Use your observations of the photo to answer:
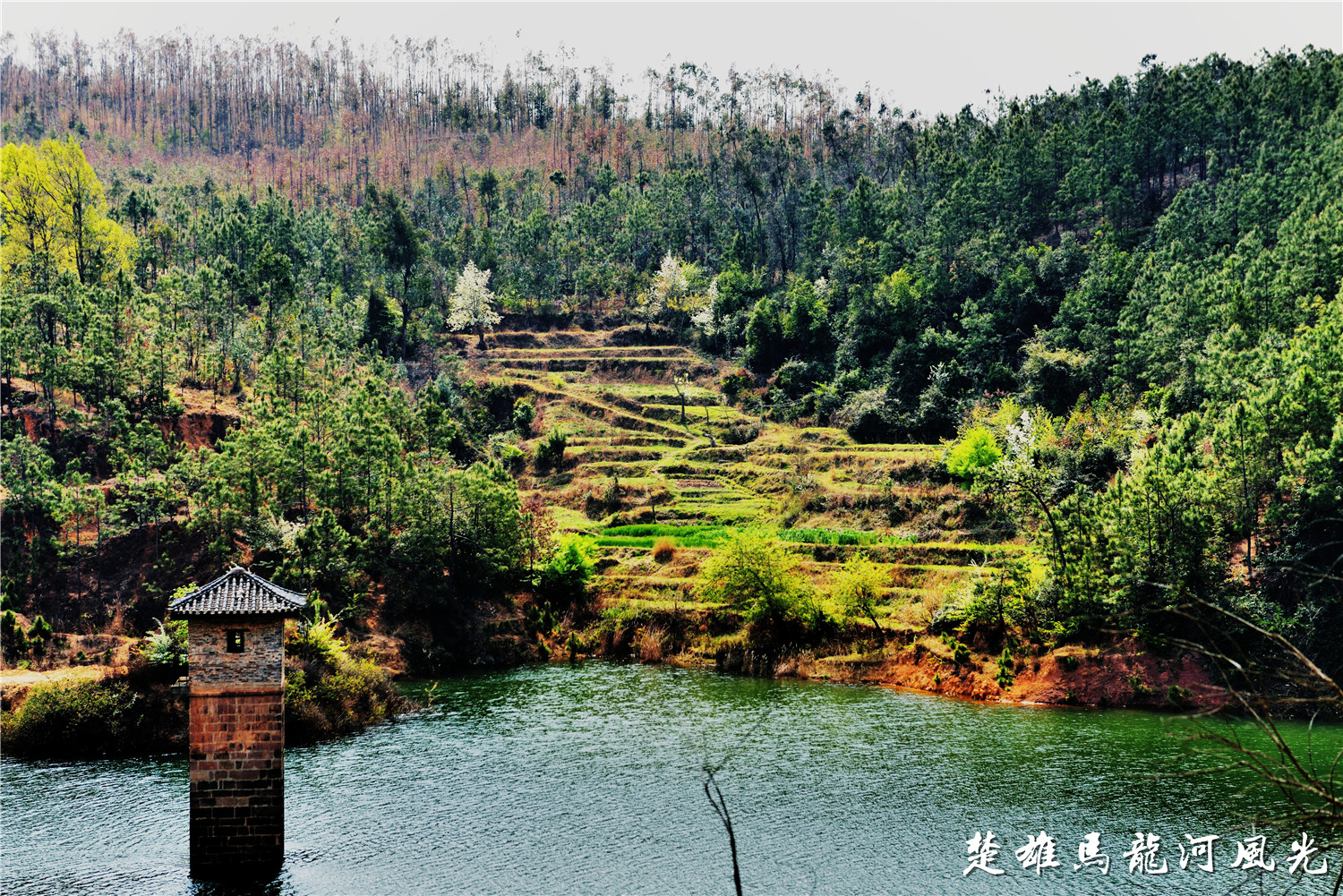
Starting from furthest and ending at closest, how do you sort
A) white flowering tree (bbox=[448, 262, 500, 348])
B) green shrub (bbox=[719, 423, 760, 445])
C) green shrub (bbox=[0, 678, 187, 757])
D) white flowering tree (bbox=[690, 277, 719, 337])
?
white flowering tree (bbox=[448, 262, 500, 348]), white flowering tree (bbox=[690, 277, 719, 337]), green shrub (bbox=[719, 423, 760, 445]), green shrub (bbox=[0, 678, 187, 757])

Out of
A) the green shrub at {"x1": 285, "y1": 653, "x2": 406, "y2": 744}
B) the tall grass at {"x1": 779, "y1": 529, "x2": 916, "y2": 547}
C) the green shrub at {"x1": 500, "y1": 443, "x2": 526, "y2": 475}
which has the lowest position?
the green shrub at {"x1": 285, "y1": 653, "x2": 406, "y2": 744}

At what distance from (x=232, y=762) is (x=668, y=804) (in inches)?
456

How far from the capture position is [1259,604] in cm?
4006

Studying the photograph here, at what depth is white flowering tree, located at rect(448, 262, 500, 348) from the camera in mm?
90250

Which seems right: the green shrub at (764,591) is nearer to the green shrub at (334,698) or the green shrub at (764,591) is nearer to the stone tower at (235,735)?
the green shrub at (334,698)

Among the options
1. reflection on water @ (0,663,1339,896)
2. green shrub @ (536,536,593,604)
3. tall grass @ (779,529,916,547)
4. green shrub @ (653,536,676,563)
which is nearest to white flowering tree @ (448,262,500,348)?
green shrub @ (653,536,676,563)

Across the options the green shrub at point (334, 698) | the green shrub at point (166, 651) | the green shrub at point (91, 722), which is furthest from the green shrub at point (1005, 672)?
the green shrub at point (166, 651)

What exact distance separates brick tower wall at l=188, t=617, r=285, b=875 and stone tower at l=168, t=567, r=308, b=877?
19 millimetres

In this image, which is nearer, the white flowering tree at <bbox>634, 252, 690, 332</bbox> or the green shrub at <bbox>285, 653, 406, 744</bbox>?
the green shrub at <bbox>285, 653, 406, 744</bbox>

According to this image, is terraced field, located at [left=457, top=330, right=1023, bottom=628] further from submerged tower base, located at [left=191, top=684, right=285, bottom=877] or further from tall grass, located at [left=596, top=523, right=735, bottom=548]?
submerged tower base, located at [left=191, top=684, right=285, bottom=877]

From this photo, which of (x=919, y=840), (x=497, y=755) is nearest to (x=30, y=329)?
(x=497, y=755)

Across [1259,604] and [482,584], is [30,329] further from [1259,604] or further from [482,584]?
[1259,604]

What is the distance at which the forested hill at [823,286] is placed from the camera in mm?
43875

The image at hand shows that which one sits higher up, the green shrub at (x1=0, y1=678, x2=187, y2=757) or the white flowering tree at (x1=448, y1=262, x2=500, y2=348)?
the white flowering tree at (x1=448, y1=262, x2=500, y2=348)
